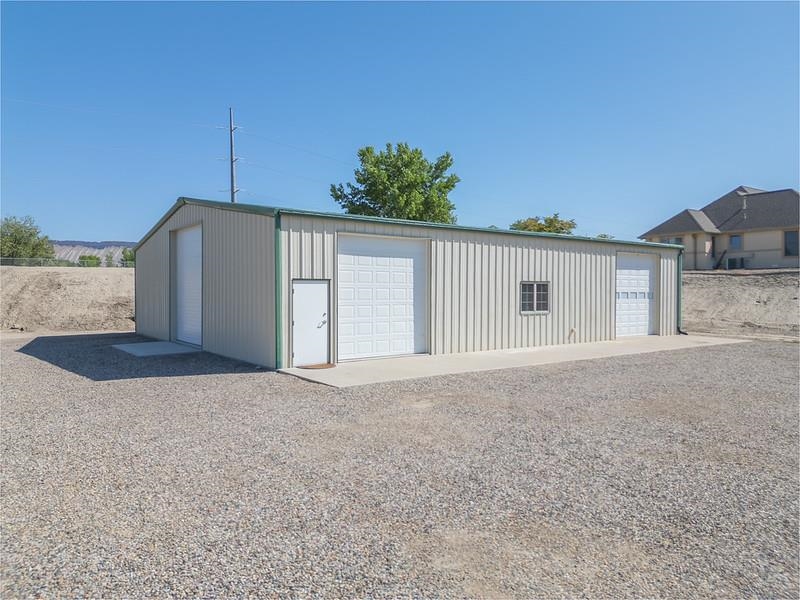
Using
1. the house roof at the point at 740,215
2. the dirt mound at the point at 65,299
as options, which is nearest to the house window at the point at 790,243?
the house roof at the point at 740,215

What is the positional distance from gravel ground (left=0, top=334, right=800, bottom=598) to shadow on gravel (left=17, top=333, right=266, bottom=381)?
2.06m

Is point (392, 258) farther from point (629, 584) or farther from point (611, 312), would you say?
point (629, 584)

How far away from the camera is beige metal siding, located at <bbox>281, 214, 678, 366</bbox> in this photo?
11242 mm

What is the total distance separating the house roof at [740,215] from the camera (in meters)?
35.1

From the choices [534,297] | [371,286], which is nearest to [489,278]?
[534,297]

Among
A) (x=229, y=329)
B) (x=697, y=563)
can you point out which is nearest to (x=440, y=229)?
(x=229, y=329)

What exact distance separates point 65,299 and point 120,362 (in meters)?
15.9

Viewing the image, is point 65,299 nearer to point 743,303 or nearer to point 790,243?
point 743,303

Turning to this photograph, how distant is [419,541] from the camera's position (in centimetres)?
356

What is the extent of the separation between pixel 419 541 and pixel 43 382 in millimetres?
8636

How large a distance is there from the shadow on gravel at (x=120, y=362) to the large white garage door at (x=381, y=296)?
Answer: 2207 mm

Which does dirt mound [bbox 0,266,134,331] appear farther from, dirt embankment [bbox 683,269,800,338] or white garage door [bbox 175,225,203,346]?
dirt embankment [bbox 683,269,800,338]

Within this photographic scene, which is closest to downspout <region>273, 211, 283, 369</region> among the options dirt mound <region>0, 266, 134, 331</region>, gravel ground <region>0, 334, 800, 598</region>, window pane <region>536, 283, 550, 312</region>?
gravel ground <region>0, 334, 800, 598</region>

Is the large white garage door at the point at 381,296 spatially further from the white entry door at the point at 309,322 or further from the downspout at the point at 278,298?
the downspout at the point at 278,298
